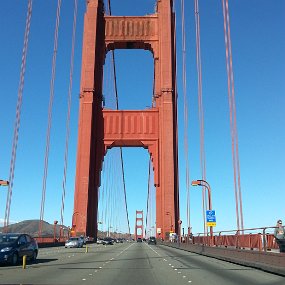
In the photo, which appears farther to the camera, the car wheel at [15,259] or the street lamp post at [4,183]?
the street lamp post at [4,183]

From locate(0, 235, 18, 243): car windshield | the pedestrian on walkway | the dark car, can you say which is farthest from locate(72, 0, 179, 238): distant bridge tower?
the pedestrian on walkway

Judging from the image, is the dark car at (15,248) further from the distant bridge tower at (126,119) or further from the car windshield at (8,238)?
the distant bridge tower at (126,119)

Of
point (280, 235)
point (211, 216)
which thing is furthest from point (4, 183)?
point (280, 235)

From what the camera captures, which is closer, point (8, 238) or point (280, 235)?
point (280, 235)

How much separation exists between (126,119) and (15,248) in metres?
43.8

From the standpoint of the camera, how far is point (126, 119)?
200 feet

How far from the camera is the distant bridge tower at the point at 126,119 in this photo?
184 ft

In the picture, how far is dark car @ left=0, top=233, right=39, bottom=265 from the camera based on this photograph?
56.5ft

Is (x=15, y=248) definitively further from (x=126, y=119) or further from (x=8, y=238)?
(x=126, y=119)

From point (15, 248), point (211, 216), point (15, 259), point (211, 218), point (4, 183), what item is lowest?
point (15, 259)

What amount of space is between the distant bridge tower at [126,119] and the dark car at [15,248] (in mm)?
34292

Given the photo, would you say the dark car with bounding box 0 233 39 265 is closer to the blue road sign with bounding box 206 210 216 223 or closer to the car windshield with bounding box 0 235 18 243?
the car windshield with bounding box 0 235 18 243

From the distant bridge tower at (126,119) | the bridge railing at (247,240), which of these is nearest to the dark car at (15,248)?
the bridge railing at (247,240)

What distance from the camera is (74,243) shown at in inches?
1731
